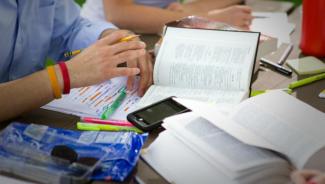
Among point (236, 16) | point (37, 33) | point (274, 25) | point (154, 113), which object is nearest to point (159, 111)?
point (154, 113)

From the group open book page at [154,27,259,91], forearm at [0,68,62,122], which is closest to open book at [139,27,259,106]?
open book page at [154,27,259,91]

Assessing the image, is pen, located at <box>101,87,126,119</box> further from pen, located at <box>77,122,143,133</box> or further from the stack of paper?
the stack of paper

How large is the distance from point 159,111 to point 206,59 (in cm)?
21

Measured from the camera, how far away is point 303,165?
838 millimetres

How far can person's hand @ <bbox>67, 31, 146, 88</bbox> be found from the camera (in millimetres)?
1107

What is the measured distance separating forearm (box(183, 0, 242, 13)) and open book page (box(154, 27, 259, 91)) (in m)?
0.49

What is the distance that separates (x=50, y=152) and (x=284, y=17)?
1.05 m

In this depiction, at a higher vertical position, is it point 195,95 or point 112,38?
point 112,38

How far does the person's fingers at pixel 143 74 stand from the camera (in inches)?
46.6

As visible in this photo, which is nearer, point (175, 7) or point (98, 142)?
point (98, 142)

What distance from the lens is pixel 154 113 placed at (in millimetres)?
1042

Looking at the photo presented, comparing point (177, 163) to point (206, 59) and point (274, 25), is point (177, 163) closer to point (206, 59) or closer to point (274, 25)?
point (206, 59)

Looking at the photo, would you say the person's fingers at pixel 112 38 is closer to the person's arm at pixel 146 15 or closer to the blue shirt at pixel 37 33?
the blue shirt at pixel 37 33

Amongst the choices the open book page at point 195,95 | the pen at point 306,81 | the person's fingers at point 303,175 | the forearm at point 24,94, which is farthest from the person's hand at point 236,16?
the person's fingers at point 303,175
